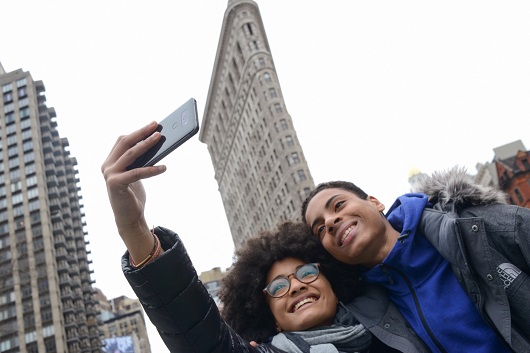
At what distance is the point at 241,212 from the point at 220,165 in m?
10.0

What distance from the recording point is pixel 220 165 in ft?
257

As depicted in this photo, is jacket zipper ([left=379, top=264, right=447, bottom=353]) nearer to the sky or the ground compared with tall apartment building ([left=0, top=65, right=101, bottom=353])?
nearer to the ground

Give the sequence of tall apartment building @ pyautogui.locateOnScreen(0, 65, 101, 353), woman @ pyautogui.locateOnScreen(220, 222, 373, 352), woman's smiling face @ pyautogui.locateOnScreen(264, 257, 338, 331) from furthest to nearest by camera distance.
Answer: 1. tall apartment building @ pyautogui.locateOnScreen(0, 65, 101, 353)
2. woman's smiling face @ pyautogui.locateOnScreen(264, 257, 338, 331)
3. woman @ pyautogui.locateOnScreen(220, 222, 373, 352)

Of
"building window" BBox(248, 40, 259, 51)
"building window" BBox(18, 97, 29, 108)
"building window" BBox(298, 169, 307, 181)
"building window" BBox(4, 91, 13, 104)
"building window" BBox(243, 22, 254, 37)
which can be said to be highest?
"building window" BBox(4, 91, 13, 104)

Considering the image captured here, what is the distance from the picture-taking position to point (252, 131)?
6288cm

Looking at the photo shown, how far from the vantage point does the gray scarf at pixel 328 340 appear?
2.65 m

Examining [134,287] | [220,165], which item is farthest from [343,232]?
[220,165]

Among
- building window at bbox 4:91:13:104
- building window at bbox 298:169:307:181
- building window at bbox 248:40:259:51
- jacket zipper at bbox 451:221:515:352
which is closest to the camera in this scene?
jacket zipper at bbox 451:221:515:352

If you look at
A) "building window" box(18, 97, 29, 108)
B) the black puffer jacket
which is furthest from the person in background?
"building window" box(18, 97, 29, 108)

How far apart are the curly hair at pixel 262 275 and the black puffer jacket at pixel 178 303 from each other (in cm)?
81

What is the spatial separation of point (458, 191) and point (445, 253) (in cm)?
43

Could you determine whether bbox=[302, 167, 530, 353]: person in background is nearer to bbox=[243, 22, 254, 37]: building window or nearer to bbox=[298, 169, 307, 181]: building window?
bbox=[298, 169, 307, 181]: building window

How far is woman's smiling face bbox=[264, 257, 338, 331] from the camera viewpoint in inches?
114

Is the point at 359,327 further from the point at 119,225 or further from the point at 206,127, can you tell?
the point at 206,127
